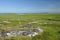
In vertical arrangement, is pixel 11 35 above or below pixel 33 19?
below

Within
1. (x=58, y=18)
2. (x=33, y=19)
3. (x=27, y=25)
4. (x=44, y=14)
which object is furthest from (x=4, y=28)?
(x=58, y=18)

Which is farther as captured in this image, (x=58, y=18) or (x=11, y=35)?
(x=58, y=18)

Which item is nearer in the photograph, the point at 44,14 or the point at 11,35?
the point at 11,35

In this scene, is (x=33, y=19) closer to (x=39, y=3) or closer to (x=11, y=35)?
(x=39, y=3)

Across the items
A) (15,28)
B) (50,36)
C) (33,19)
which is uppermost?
(33,19)

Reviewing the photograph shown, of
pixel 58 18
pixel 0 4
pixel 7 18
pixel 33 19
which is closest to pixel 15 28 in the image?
pixel 7 18

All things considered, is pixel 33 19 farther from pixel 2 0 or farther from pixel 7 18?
pixel 2 0
